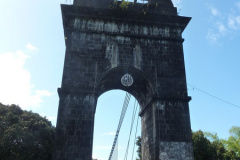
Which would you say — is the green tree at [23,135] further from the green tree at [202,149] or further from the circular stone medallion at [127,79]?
the green tree at [202,149]

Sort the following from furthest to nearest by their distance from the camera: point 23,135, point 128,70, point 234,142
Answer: point 234,142 → point 23,135 → point 128,70

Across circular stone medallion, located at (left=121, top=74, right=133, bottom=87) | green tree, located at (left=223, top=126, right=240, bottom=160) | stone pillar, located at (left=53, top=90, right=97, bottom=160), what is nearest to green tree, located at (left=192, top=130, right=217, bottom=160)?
green tree, located at (left=223, top=126, right=240, bottom=160)

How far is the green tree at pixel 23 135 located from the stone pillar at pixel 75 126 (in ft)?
41.2

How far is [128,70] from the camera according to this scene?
12.3 meters

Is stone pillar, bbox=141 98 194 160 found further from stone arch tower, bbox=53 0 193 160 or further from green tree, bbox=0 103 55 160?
green tree, bbox=0 103 55 160

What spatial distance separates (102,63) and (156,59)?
2764mm

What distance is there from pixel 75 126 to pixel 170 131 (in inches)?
167

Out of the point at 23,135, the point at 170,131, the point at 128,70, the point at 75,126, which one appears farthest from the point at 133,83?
the point at 23,135

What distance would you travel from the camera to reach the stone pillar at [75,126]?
1026 centimetres

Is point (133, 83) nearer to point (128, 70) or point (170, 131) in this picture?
point (128, 70)

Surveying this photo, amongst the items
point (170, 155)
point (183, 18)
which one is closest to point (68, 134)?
point (170, 155)

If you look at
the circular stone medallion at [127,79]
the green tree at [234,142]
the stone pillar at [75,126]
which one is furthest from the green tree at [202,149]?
the stone pillar at [75,126]

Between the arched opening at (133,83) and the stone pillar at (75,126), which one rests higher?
the arched opening at (133,83)

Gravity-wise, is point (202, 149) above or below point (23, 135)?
below
